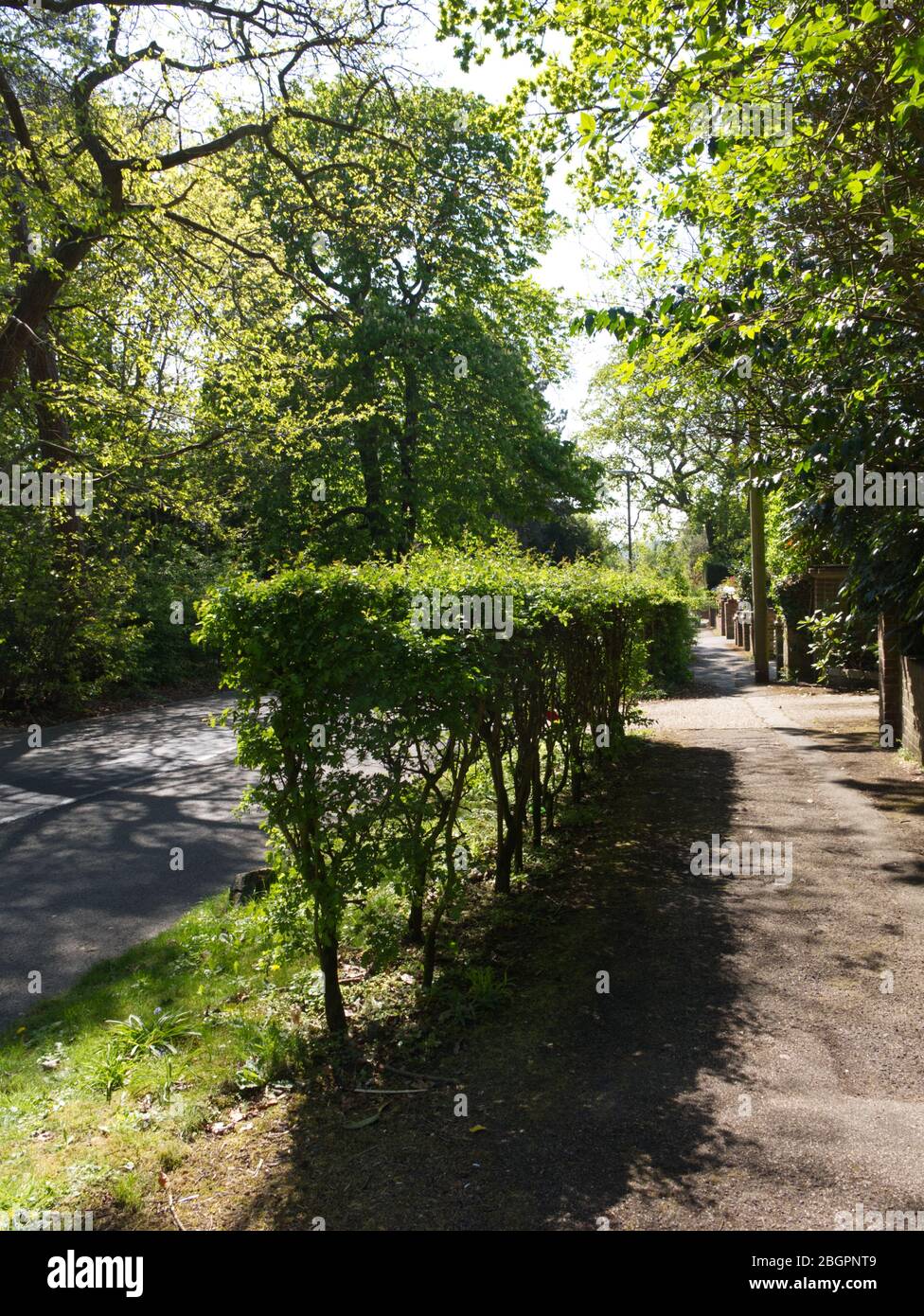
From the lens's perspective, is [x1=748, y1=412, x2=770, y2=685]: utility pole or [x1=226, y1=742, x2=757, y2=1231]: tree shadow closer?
[x1=226, y1=742, x2=757, y2=1231]: tree shadow

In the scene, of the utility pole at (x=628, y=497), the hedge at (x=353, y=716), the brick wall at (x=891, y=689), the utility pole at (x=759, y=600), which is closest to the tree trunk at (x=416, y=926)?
the hedge at (x=353, y=716)

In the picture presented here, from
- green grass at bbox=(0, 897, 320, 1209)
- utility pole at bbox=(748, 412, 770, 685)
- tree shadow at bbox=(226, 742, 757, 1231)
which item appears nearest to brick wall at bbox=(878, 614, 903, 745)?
tree shadow at bbox=(226, 742, 757, 1231)

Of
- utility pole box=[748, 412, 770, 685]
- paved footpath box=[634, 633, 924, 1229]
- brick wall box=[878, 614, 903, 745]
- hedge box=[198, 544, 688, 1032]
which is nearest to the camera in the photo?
paved footpath box=[634, 633, 924, 1229]

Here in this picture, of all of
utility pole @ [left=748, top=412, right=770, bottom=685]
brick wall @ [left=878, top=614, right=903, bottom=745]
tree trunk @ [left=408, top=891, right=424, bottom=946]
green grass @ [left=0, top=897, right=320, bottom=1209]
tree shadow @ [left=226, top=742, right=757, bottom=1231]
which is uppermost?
utility pole @ [left=748, top=412, right=770, bottom=685]

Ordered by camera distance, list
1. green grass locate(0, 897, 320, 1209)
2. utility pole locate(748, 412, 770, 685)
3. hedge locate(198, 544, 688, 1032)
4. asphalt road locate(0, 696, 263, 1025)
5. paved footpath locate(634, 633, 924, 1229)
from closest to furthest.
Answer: paved footpath locate(634, 633, 924, 1229)
green grass locate(0, 897, 320, 1209)
hedge locate(198, 544, 688, 1032)
asphalt road locate(0, 696, 263, 1025)
utility pole locate(748, 412, 770, 685)

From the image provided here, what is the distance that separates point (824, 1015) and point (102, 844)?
6469mm

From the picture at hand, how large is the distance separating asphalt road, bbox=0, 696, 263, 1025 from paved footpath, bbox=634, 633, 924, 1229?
3676mm

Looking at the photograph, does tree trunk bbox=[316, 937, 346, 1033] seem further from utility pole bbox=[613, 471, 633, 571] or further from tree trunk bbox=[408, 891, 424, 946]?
utility pole bbox=[613, 471, 633, 571]

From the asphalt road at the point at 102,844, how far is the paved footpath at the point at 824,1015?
3.68 meters

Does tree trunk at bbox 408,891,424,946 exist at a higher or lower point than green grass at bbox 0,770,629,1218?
higher

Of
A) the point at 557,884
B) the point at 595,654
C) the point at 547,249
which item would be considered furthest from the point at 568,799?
the point at 547,249

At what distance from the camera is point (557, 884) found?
21.0ft

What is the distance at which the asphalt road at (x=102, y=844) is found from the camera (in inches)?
240

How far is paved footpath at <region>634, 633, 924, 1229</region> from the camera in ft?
9.95
